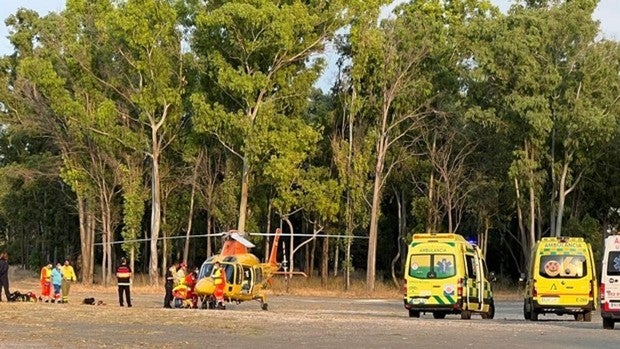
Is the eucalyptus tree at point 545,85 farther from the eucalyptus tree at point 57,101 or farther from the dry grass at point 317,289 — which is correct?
the eucalyptus tree at point 57,101

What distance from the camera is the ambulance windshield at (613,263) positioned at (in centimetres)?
2906

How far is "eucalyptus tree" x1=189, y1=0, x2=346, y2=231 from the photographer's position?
64000mm

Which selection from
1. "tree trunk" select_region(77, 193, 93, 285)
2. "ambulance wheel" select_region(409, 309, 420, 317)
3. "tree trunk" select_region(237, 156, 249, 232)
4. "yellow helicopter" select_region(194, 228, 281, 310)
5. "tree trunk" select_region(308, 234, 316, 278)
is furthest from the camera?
"tree trunk" select_region(77, 193, 93, 285)

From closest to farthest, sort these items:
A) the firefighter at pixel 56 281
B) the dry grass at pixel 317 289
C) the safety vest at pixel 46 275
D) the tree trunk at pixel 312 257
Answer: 1. the firefighter at pixel 56 281
2. the safety vest at pixel 46 275
3. the dry grass at pixel 317 289
4. the tree trunk at pixel 312 257

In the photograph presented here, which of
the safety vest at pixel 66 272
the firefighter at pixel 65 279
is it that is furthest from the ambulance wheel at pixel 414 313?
the safety vest at pixel 66 272

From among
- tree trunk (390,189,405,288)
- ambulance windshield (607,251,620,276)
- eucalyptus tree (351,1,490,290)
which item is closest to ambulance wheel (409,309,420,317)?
ambulance windshield (607,251,620,276)

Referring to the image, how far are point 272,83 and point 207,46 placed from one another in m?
4.19

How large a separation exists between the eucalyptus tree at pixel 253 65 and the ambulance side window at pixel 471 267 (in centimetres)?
3030

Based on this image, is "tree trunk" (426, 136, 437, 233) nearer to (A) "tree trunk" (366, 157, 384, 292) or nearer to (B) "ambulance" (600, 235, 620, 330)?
(A) "tree trunk" (366, 157, 384, 292)

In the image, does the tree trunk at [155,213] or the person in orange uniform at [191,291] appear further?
the tree trunk at [155,213]

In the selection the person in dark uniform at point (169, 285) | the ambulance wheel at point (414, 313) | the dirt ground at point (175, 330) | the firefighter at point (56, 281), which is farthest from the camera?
the firefighter at point (56, 281)

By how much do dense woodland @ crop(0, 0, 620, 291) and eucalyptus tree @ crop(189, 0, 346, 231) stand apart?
12 cm

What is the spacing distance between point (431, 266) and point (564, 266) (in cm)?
385

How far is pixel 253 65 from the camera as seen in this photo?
217 feet
